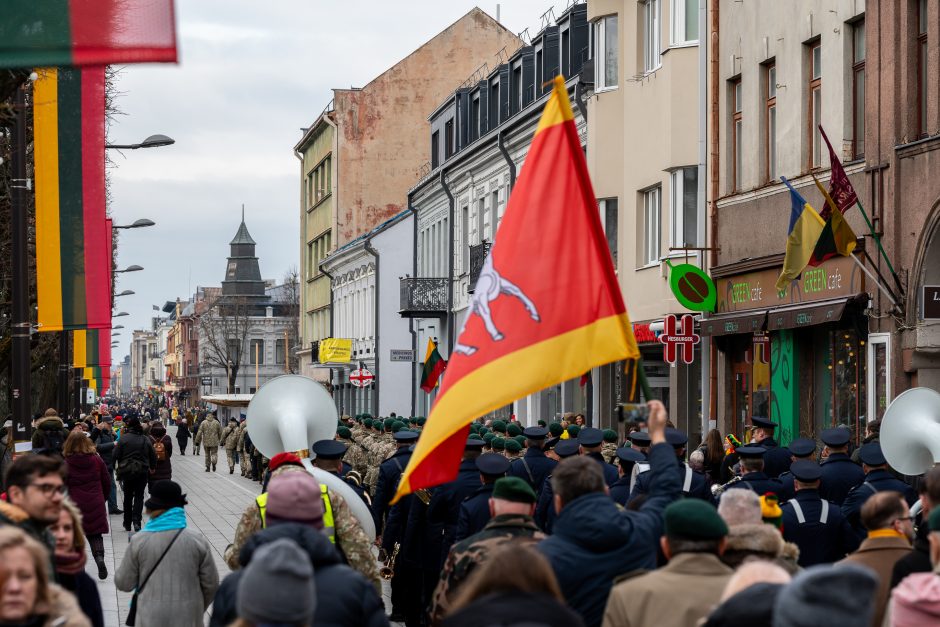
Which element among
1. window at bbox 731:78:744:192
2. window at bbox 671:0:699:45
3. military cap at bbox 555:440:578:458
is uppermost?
window at bbox 671:0:699:45

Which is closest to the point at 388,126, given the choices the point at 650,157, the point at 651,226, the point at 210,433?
the point at 210,433

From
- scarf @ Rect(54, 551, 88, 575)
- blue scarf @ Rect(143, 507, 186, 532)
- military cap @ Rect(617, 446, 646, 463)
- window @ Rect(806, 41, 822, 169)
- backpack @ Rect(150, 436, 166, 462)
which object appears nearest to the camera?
scarf @ Rect(54, 551, 88, 575)

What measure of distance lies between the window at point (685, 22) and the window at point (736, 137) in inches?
57.6

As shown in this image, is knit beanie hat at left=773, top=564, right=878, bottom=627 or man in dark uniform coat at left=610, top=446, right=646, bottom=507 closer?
knit beanie hat at left=773, top=564, right=878, bottom=627

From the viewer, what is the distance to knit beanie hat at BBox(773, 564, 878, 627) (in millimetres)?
4375

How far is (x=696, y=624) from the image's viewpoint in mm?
5922

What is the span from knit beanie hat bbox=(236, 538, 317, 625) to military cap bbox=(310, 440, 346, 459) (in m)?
6.31

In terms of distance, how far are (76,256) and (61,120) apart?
155 centimetres

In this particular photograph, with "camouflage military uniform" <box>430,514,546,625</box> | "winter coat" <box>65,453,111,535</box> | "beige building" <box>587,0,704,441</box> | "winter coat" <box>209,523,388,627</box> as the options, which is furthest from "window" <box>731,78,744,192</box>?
"winter coat" <box>209,523,388,627</box>

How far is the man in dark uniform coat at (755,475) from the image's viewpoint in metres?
11.5

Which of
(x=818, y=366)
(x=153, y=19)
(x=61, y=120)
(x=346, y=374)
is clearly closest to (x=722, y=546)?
(x=153, y=19)

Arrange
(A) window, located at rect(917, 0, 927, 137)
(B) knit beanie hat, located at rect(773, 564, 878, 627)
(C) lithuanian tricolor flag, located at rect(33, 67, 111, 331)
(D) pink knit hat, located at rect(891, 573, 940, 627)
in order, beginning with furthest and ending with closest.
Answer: (A) window, located at rect(917, 0, 927, 137) → (C) lithuanian tricolor flag, located at rect(33, 67, 111, 331) → (D) pink knit hat, located at rect(891, 573, 940, 627) → (B) knit beanie hat, located at rect(773, 564, 878, 627)

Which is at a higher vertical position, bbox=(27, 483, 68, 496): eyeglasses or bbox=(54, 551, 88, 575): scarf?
bbox=(27, 483, 68, 496): eyeglasses

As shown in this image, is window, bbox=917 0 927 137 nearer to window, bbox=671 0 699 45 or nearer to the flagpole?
the flagpole
